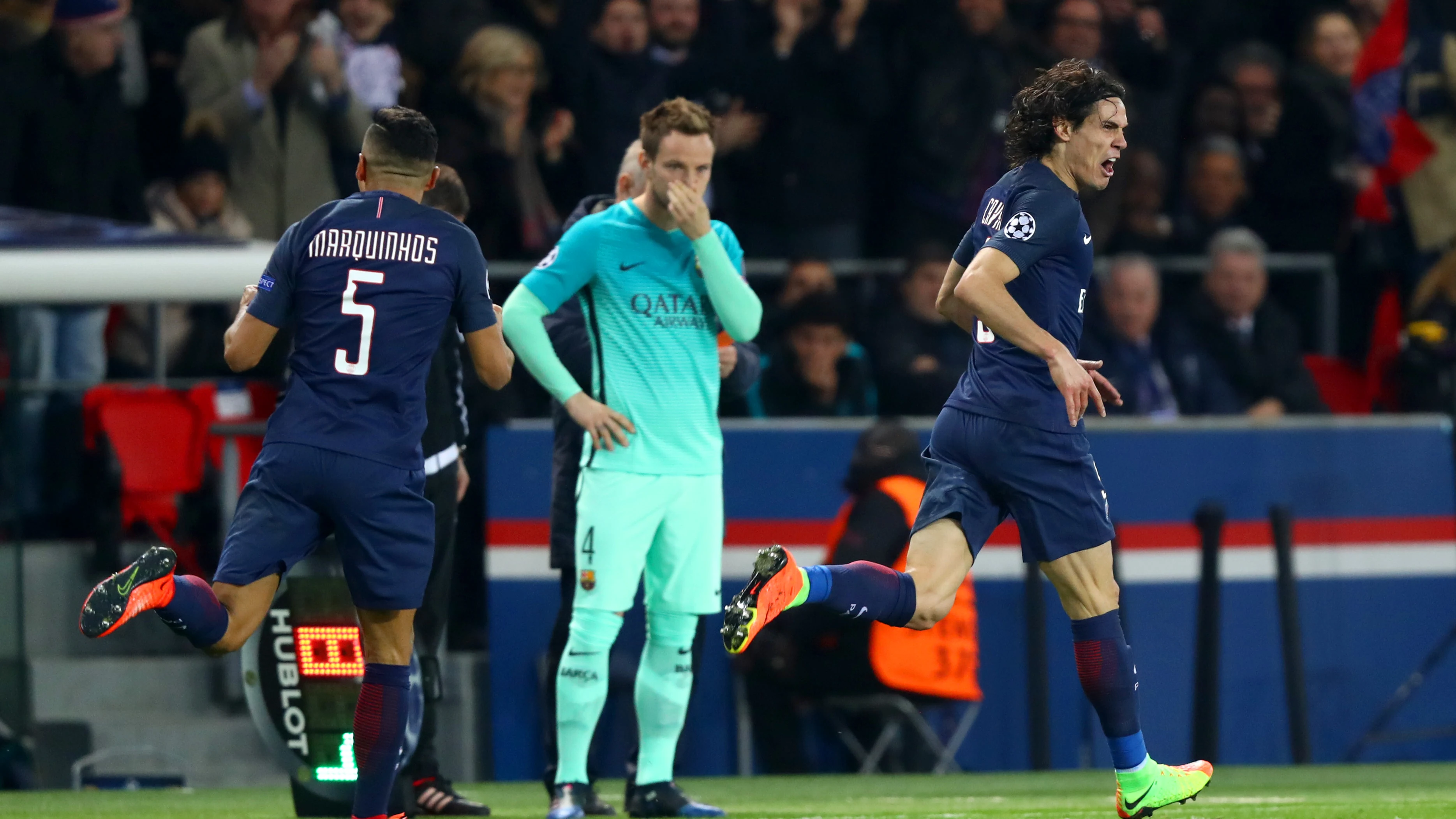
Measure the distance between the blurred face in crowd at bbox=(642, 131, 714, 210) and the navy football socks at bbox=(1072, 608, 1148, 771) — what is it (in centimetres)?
181

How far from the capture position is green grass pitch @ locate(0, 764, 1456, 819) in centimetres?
677

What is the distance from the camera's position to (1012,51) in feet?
36.2

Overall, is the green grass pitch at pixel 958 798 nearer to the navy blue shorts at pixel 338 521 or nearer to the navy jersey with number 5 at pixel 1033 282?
the navy jersey with number 5 at pixel 1033 282

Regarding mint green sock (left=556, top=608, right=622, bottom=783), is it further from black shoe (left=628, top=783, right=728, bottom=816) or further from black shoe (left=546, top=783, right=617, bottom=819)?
black shoe (left=628, top=783, right=728, bottom=816)

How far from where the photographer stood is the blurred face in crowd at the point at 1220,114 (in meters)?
11.5

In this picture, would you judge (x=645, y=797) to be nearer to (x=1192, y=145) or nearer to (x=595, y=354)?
(x=595, y=354)

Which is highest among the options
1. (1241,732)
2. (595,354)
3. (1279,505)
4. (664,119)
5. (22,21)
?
(22,21)

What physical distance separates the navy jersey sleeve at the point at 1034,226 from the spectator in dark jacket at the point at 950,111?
16.5 ft

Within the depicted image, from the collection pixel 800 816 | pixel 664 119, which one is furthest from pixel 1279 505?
pixel 664 119

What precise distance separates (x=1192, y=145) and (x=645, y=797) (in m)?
6.33

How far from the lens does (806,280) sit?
984 centimetres

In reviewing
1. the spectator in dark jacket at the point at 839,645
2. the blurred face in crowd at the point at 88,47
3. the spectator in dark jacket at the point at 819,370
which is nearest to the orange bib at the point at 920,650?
the spectator in dark jacket at the point at 839,645

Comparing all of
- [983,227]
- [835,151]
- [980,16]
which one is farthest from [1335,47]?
[983,227]

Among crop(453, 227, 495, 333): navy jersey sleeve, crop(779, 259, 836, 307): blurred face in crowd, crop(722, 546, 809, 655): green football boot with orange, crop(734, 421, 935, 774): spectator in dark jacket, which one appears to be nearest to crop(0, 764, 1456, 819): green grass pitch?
crop(734, 421, 935, 774): spectator in dark jacket
